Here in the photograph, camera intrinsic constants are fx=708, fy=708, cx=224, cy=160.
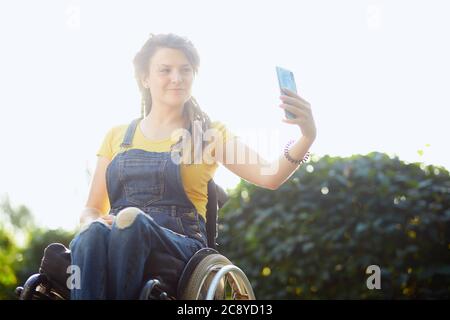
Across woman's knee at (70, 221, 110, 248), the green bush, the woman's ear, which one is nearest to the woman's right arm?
the woman's ear

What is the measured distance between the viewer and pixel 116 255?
6.91ft

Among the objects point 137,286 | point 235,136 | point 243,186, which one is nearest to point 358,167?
point 243,186

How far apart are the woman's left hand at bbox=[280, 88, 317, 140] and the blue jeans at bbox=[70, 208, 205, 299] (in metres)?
0.57

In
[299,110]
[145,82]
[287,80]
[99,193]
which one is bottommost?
[99,193]

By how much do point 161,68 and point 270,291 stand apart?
253 centimetres

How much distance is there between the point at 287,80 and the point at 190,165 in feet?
1.67

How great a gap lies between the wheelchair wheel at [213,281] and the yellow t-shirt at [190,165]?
0.28 meters

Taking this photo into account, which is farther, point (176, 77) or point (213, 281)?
point (176, 77)

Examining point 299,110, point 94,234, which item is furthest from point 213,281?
point 299,110

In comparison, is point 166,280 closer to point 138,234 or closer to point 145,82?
point 138,234

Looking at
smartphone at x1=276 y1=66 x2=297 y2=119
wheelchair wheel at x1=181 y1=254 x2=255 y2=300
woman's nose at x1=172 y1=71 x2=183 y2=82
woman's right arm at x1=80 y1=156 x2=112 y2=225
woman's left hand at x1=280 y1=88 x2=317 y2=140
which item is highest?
woman's nose at x1=172 y1=71 x2=183 y2=82

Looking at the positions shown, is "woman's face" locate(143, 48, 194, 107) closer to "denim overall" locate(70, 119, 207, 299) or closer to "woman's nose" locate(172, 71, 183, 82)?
"woman's nose" locate(172, 71, 183, 82)

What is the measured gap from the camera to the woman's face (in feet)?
8.73

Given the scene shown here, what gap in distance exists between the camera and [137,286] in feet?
6.89
